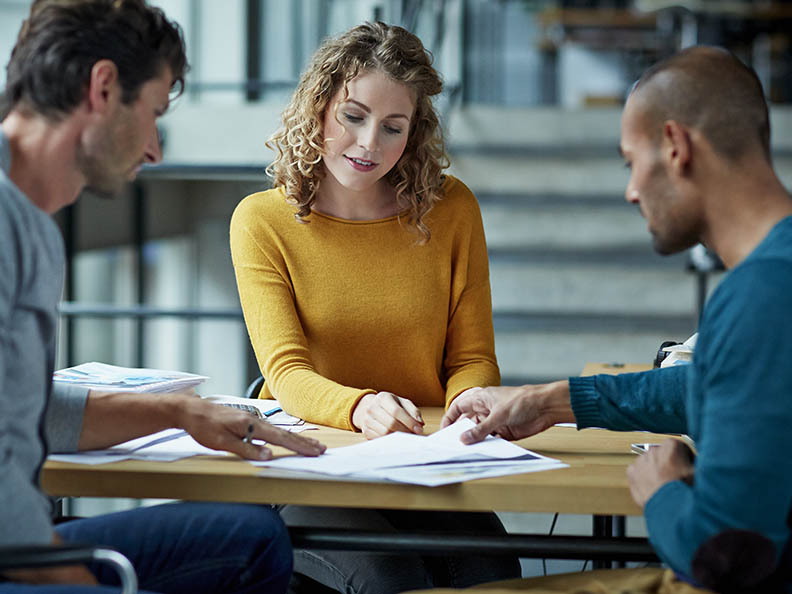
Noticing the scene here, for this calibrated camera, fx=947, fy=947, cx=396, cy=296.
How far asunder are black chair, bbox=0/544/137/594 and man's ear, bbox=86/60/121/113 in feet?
1.90

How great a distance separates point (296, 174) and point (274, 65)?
4.01m

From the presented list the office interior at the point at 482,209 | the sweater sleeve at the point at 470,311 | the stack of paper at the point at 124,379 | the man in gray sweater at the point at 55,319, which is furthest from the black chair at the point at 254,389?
the office interior at the point at 482,209

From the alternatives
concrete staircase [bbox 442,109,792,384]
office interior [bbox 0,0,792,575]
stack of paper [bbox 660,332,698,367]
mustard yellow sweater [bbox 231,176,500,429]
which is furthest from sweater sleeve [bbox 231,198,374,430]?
concrete staircase [bbox 442,109,792,384]

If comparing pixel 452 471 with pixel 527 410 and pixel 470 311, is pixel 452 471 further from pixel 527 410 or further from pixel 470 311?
pixel 470 311

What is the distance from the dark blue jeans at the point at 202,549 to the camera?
4.61 feet

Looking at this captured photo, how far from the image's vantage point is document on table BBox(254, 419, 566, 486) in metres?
1.34

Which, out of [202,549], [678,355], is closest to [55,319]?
[202,549]

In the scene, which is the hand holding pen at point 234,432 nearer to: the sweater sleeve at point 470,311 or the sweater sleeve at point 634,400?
the sweater sleeve at point 634,400

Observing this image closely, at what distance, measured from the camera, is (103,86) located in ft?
Answer: 4.17

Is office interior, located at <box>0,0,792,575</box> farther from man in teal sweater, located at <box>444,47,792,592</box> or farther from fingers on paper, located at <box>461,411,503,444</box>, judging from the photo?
man in teal sweater, located at <box>444,47,792,592</box>

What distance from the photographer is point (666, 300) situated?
4.42m

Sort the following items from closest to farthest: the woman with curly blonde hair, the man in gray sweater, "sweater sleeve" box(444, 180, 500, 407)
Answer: the man in gray sweater → the woman with curly blonde hair → "sweater sleeve" box(444, 180, 500, 407)

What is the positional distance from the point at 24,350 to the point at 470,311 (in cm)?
112

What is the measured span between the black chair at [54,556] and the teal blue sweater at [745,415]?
63cm
